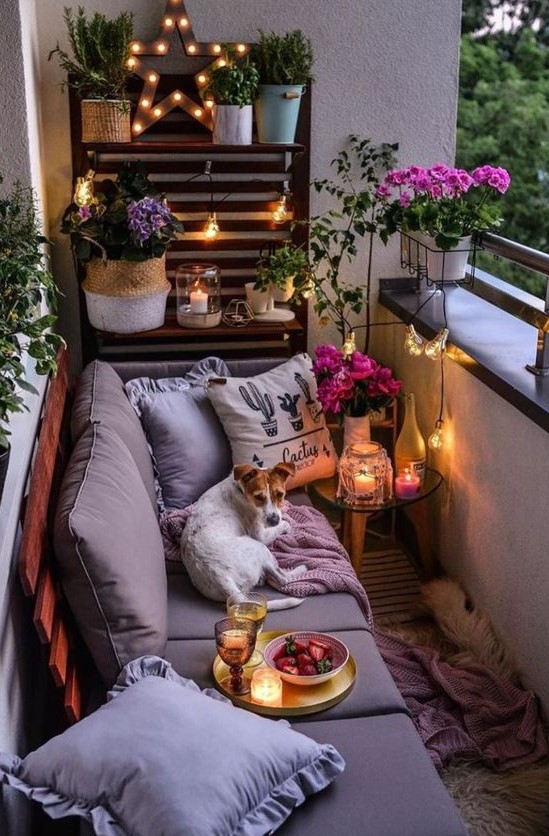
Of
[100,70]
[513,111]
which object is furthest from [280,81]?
[513,111]

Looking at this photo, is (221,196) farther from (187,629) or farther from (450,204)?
(187,629)

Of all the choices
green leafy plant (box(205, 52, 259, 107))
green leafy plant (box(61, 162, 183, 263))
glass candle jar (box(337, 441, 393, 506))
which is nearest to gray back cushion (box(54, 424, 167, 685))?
glass candle jar (box(337, 441, 393, 506))

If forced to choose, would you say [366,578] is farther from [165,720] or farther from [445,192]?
[165,720]

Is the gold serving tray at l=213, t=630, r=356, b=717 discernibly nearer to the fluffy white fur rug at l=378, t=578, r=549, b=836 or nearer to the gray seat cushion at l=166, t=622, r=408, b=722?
the gray seat cushion at l=166, t=622, r=408, b=722

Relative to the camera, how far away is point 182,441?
2881 mm

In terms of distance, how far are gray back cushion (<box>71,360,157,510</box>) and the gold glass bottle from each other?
776mm

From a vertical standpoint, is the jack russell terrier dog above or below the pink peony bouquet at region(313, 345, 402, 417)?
below

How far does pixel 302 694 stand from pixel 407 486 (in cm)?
109

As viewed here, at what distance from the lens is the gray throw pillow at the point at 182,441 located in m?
2.86

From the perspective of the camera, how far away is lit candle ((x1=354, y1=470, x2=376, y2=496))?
292 centimetres

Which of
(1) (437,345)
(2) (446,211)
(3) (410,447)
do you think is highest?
(2) (446,211)

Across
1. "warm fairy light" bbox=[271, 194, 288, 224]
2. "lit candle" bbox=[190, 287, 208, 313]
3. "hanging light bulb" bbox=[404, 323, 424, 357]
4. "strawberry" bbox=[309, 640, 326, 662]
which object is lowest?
"strawberry" bbox=[309, 640, 326, 662]

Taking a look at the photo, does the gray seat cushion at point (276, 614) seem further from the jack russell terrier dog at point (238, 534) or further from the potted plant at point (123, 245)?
the potted plant at point (123, 245)

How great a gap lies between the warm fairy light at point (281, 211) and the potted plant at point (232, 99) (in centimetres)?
27
